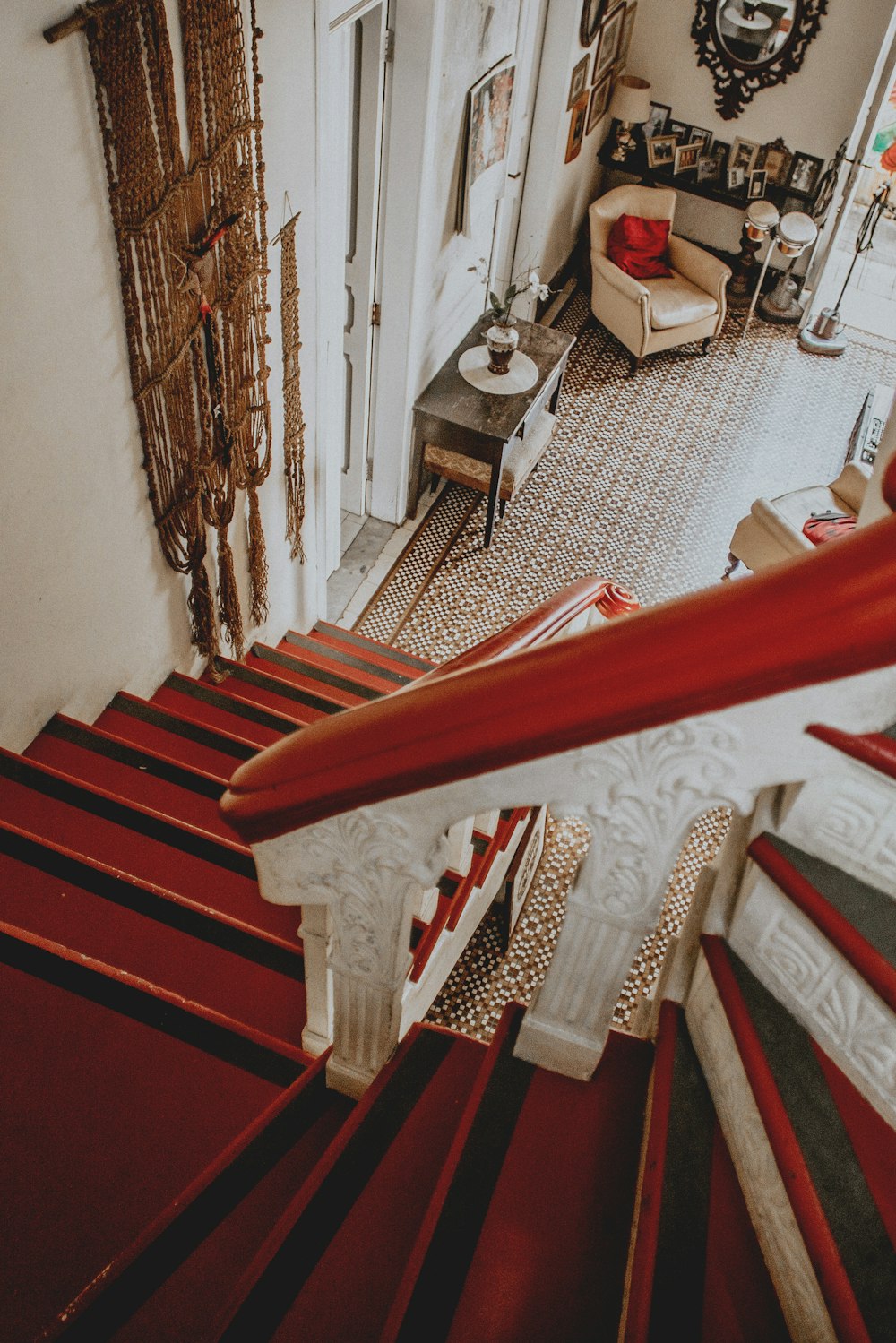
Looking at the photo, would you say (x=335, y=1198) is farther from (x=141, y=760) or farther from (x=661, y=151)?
(x=661, y=151)

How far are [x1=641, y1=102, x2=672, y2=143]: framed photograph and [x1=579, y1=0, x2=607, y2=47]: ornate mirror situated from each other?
144 cm

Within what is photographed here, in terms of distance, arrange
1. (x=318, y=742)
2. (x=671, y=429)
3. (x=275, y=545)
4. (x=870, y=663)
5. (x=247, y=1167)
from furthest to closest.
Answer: (x=671, y=429) < (x=275, y=545) < (x=247, y=1167) < (x=318, y=742) < (x=870, y=663)

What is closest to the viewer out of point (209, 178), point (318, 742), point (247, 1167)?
point (318, 742)

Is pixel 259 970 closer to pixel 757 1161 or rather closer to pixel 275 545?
pixel 757 1161

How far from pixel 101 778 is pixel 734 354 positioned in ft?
19.1

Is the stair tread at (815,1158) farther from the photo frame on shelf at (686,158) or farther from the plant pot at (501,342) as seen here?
the photo frame on shelf at (686,158)

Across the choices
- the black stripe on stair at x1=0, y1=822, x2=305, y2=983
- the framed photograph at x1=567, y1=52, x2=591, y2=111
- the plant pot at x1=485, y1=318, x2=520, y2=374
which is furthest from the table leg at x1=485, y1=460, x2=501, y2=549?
the black stripe on stair at x1=0, y1=822, x2=305, y2=983

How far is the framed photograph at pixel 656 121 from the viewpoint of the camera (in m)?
7.23

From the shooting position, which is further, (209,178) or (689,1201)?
(209,178)

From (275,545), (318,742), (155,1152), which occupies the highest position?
(318,742)

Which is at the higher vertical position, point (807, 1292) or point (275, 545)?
point (807, 1292)

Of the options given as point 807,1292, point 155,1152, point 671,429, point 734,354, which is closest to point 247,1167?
point 155,1152

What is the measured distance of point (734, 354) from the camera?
7.10 m

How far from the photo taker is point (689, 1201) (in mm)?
1303
